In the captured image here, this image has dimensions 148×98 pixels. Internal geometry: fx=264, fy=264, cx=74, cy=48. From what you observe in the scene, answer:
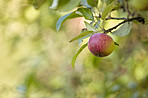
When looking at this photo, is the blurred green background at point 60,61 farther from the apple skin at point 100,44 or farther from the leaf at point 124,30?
the apple skin at point 100,44

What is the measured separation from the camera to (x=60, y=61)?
2379 mm

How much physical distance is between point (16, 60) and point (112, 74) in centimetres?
110

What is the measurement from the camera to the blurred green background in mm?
1555

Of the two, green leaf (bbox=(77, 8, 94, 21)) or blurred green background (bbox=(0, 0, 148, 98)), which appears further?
blurred green background (bbox=(0, 0, 148, 98))

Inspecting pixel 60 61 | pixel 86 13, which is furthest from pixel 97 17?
pixel 60 61

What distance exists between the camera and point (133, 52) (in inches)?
64.8

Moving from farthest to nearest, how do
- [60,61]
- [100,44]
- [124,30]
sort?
[60,61], [124,30], [100,44]

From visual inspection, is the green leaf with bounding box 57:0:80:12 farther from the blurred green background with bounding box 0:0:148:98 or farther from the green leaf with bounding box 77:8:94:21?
the blurred green background with bounding box 0:0:148:98

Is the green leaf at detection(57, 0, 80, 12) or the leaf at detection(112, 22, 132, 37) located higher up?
the green leaf at detection(57, 0, 80, 12)

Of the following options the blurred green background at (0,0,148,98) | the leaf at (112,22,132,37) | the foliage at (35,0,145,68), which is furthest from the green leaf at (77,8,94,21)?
the blurred green background at (0,0,148,98)

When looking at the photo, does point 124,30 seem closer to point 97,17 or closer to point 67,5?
point 97,17

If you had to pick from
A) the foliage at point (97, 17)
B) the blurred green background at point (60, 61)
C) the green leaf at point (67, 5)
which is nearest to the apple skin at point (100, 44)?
the foliage at point (97, 17)

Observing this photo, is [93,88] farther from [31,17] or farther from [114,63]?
[31,17]

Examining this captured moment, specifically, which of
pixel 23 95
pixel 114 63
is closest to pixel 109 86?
pixel 114 63
